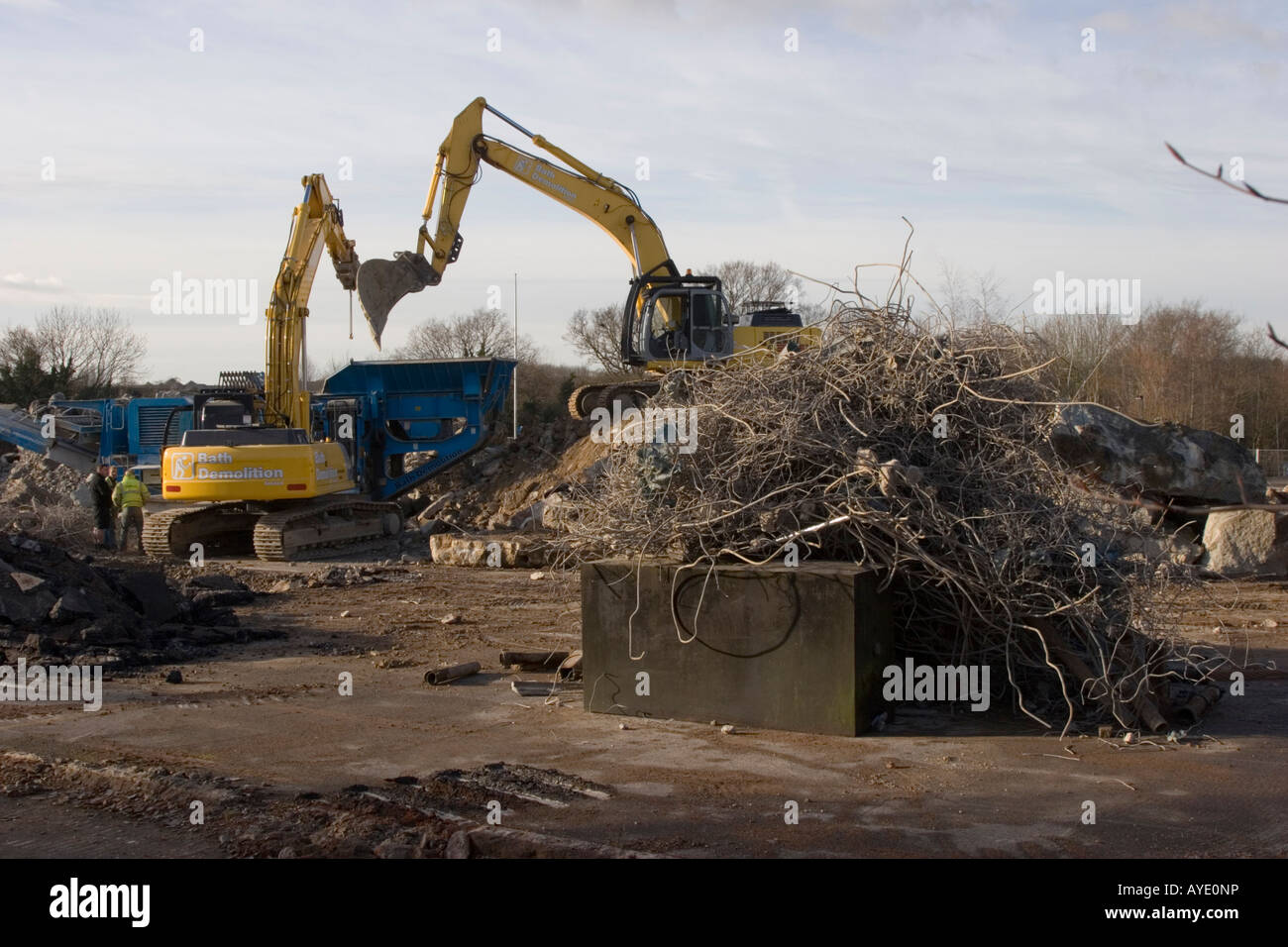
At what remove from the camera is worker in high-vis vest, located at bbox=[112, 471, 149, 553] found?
20.2 metres

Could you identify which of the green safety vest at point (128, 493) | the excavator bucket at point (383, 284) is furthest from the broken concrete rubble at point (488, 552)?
the green safety vest at point (128, 493)

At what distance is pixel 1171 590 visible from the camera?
8.56m

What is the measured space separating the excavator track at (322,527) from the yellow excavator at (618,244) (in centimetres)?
334

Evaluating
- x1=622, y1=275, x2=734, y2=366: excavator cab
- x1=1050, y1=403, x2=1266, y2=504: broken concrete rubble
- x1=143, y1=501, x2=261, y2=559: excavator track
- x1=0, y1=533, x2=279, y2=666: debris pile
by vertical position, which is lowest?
x1=0, y1=533, x2=279, y2=666: debris pile

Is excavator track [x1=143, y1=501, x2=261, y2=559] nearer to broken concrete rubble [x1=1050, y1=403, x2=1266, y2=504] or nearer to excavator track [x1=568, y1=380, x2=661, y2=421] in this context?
excavator track [x1=568, y1=380, x2=661, y2=421]

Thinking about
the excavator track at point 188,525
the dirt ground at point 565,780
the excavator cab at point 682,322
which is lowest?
the dirt ground at point 565,780

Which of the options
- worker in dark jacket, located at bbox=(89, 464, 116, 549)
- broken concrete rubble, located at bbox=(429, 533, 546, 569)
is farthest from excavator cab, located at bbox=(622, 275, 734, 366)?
worker in dark jacket, located at bbox=(89, 464, 116, 549)

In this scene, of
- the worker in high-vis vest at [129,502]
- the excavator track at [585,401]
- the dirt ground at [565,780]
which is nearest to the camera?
the dirt ground at [565,780]

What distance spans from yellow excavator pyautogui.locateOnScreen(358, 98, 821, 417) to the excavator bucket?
0.02 metres

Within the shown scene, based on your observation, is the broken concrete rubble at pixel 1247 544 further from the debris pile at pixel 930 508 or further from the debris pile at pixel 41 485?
the debris pile at pixel 41 485

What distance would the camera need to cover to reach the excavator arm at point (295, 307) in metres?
19.8

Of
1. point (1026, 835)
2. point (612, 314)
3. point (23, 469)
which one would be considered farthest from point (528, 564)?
point (612, 314)

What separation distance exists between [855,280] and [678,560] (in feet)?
7.96

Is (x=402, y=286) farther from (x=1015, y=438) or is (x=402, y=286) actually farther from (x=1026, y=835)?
(x=1026, y=835)
